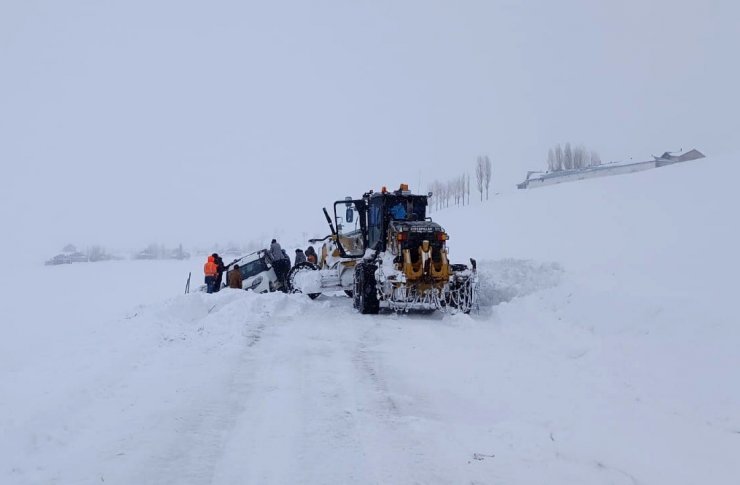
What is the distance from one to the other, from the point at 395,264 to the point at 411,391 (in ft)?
20.0

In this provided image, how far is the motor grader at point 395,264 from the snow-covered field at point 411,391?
581 mm

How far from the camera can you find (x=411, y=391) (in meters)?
5.76

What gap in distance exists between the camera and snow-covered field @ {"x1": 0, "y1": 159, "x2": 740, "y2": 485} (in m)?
3.82

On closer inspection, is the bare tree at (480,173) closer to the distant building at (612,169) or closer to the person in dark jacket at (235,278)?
the distant building at (612,169)

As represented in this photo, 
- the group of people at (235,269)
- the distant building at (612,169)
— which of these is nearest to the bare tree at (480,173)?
the distant building at (612,169)

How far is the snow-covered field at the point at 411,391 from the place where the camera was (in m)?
3.82

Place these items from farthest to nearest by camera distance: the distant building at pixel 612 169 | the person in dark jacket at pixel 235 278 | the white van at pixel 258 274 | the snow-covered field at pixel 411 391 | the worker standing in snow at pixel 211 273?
the distant building at pixel 612 169 → the white van at pixel 258 274 → the worker standing in snow at pixel 211 273 → the person in dark jacket at pixel 235 278 → the snow-covered field at pixel 411 391

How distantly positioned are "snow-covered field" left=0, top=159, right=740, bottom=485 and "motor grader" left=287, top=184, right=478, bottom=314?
0.58 metres

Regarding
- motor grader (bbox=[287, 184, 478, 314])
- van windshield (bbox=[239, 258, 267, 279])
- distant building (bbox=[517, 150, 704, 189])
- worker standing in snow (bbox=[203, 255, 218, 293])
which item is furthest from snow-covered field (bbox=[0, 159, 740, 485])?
distant building (bbox=[517, 150, 704, 189])

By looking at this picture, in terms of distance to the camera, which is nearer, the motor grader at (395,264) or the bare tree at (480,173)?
the motor grader at (395,264)

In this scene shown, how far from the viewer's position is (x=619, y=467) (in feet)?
12.5

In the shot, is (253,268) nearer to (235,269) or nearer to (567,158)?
(235,269)

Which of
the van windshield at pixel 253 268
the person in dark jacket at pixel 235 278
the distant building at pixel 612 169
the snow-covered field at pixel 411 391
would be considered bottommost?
the snow-covered field at pixel 411 391

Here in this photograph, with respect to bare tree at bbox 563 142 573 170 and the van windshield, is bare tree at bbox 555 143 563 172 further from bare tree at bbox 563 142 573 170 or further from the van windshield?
the van windshield
